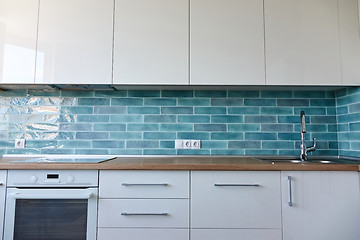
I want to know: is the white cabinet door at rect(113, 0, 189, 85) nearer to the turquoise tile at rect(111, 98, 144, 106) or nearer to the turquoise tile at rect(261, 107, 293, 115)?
the turquoise tile at rect(111, 98, 144, 106)

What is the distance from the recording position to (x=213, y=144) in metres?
2.03

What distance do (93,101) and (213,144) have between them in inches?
45.8

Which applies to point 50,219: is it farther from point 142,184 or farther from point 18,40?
point 18,40

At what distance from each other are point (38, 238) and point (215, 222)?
1.12 m

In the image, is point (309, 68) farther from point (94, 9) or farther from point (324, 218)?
point (94, 9)

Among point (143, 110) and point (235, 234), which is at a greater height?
point (143, 110)

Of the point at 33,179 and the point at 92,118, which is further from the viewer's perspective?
the point at 92,118

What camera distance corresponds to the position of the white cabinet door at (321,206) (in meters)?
1.43

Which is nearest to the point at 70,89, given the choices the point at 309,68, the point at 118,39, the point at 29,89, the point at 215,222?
the point at 29,89

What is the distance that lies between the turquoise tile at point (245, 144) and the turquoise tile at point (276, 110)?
0.29m

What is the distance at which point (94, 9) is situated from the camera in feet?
5.82

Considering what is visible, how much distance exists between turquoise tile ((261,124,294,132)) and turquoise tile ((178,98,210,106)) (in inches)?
21.9

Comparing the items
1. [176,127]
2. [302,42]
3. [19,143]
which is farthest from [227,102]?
[19,143]

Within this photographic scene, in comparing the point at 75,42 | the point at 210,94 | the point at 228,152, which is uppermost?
the point at 75,42
